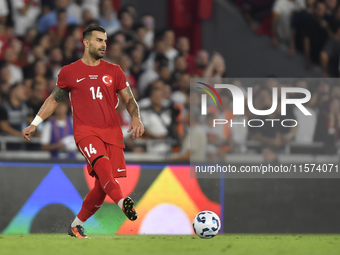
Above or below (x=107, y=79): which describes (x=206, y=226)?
below

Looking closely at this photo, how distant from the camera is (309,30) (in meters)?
11.0

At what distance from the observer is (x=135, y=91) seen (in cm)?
955

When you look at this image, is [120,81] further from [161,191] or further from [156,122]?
[156,122]

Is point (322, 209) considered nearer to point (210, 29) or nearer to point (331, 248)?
point (331, 248)

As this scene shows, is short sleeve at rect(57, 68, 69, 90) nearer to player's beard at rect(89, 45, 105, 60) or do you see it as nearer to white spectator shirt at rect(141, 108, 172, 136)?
player's beard at rect(89, 45, 105, 60)

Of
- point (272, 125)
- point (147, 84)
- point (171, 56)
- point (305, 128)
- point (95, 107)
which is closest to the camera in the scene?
point (95, 107)

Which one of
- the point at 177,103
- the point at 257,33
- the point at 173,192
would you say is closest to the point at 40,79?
the point at 177,103

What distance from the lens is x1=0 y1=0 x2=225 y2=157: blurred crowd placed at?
8711 mm

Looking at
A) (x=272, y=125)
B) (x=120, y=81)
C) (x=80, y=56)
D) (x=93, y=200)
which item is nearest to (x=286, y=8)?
(x=272, y=125)

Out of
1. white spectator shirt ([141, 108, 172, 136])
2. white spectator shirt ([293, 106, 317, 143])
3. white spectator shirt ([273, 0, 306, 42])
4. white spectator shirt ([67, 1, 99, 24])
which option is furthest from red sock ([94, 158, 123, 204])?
white spectator shirt ([273, 0, 306, 42])

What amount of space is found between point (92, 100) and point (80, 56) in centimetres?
436

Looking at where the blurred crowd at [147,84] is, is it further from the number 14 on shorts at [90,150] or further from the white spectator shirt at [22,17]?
the number 14 on shorts at [90,150]

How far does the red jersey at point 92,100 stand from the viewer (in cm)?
601

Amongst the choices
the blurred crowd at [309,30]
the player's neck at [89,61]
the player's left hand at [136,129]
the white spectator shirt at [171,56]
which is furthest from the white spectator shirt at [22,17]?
the player's left hand at [136,129]
